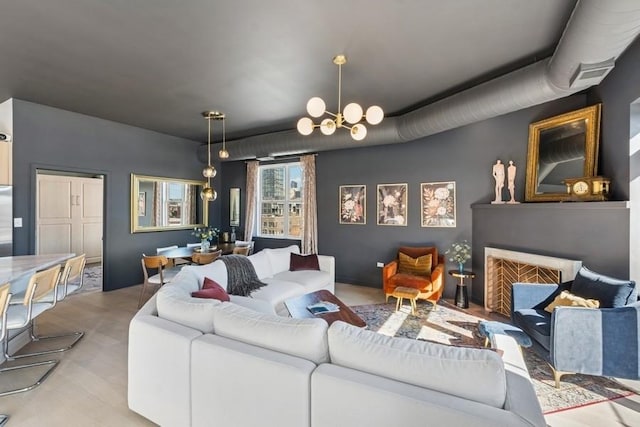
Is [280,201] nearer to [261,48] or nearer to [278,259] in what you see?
[278,259]

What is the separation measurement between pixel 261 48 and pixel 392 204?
3611mm

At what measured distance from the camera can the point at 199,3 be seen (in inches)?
87.4

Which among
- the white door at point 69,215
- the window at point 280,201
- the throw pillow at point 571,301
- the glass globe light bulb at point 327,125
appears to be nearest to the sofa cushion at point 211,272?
the glass globe light bulb at point 327,125

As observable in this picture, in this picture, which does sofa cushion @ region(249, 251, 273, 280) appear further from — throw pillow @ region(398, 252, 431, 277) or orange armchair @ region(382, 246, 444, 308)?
throw pillow @ region(398, 252, 431, 277)

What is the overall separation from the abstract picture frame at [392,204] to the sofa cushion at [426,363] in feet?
13.8

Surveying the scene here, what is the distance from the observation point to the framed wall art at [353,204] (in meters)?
5.91

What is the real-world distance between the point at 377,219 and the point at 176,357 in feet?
14.7

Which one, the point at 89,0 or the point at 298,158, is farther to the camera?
the point at 298,158

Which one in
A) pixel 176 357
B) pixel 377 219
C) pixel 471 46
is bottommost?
pixel 176 357

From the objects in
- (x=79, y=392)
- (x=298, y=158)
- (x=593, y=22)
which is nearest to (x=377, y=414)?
(x=79, y=392)

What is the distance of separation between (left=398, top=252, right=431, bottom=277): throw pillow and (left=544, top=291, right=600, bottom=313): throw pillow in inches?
71.1

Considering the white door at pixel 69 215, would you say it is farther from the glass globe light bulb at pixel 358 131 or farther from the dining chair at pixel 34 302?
the glass globe light bulb at pixel 358 131

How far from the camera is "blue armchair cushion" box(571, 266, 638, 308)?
2.50 meters

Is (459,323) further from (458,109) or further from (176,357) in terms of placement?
(176,357)
